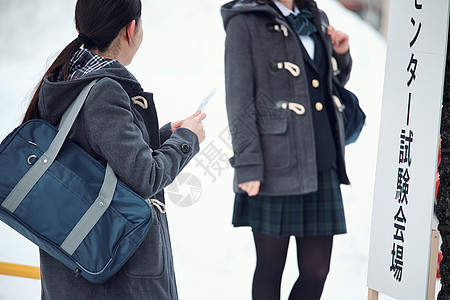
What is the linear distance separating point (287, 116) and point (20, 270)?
1.78m

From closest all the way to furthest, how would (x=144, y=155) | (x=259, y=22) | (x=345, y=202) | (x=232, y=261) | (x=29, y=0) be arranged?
(x=144, y=155), (x=259, y=22), (x=345, y=202), (x=232, y=261), (x=29, y=0)

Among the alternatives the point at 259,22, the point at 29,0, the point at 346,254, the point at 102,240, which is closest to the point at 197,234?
the point at 346,254

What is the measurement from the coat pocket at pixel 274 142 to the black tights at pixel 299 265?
315mm

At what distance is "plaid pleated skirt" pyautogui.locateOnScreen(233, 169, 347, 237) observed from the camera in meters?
1.92

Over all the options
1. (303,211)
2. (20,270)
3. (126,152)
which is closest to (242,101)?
(303,211)

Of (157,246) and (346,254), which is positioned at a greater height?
(157,246)

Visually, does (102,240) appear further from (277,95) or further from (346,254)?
(346,254)

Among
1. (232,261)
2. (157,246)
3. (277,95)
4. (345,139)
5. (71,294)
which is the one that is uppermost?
(277,95)

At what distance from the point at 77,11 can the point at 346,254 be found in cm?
137

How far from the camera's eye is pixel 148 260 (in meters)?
1.57

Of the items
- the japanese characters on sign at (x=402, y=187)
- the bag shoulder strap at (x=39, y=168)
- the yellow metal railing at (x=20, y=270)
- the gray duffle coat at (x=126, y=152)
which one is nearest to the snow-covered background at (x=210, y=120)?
the japanese characters on sign at (x=402, y=187)

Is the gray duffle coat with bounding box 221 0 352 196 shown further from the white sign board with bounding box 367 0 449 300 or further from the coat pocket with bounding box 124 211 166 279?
the coat pocket with bounding box 124 211 166 279

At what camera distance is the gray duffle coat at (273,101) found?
1844 millimetres

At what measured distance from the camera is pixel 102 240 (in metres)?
1.49
